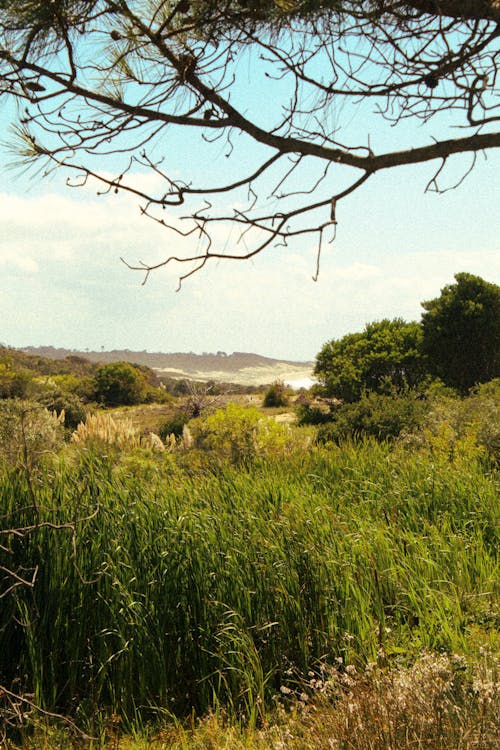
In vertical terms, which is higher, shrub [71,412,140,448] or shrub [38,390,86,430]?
shrub [71,412,140,448]

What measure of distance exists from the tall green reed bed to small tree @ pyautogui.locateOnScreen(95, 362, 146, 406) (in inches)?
647

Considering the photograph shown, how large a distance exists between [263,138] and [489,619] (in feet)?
8.64

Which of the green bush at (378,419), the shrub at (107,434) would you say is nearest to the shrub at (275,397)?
the green bush at (378,419)

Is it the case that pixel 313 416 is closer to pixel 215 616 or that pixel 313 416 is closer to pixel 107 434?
pixel 107 434

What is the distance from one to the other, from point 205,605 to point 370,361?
11401mm

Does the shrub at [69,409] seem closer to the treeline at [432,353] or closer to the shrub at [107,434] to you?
the treeline at [432,353]

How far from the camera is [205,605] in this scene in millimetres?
3252

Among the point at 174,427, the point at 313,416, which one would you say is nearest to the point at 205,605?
the point at 174,427

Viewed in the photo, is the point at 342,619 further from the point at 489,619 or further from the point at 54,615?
the point at 54,615

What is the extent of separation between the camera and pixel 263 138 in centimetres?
330

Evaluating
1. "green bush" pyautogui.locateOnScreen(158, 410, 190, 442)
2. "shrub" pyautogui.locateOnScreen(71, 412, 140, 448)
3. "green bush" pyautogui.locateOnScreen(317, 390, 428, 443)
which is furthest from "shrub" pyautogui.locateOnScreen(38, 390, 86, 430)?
"green bush" pyautogui.locateOnScreen(317, 390, 428, 443)

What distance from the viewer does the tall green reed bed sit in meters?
3.09

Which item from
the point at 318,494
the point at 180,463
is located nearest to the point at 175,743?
the point at 318,494

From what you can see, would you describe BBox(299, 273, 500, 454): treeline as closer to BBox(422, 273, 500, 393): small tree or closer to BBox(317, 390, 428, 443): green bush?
BBox(422, 273, 500, 393): small tree
